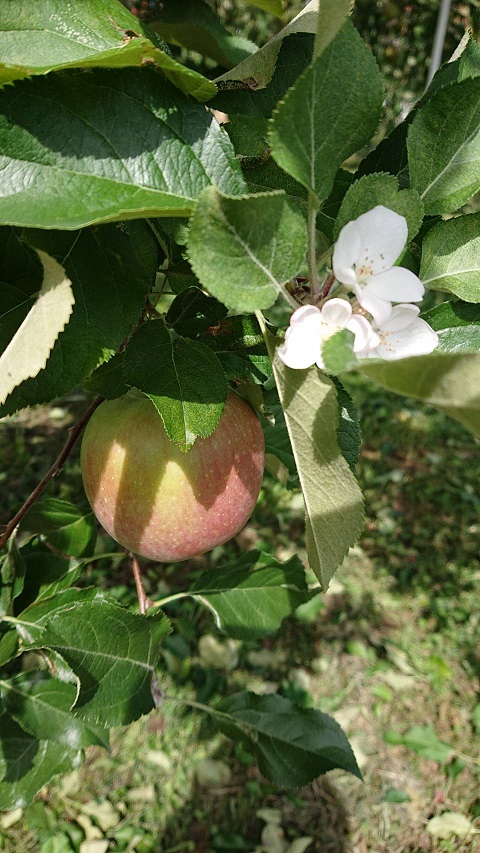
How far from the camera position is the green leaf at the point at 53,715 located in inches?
35.0

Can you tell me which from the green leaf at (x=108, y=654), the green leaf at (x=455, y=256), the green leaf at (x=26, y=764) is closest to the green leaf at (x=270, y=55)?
the green leaf at (x=455, y=256)

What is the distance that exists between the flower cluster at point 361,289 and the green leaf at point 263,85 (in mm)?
217

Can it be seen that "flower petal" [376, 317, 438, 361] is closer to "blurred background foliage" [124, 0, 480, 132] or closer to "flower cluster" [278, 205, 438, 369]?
"flower cluster" [278, 205, 438, 369]

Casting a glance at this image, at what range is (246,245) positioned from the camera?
442 mm

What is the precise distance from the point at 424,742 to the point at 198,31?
166cm

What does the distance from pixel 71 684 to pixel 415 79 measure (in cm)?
441

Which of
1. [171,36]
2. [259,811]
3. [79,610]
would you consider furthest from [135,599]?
[171,36]

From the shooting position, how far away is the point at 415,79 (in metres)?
4.23

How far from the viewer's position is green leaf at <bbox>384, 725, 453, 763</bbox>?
1.69 meters

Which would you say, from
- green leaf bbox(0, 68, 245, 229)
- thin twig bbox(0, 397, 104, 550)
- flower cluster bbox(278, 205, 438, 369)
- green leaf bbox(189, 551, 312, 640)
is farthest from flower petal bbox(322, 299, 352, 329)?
green leaf bbox(189, 551, 312, 640)

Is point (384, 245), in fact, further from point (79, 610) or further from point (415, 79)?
point (415, 79)

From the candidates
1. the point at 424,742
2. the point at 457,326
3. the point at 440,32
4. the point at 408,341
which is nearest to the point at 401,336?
the point at 408,341

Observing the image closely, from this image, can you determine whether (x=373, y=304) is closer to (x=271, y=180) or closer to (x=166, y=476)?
(x=271, y=180)

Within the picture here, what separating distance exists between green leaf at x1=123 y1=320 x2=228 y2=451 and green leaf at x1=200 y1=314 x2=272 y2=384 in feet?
0.11
